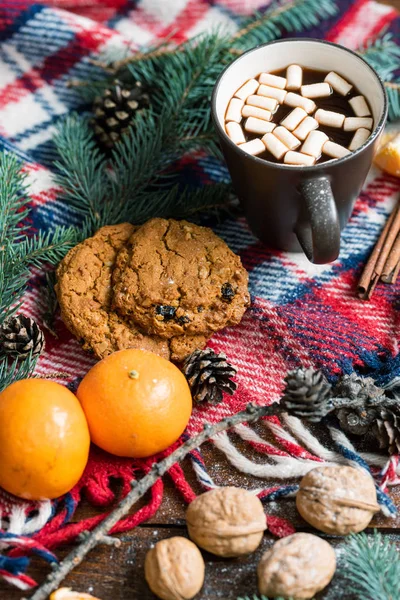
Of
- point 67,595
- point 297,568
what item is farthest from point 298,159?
point 67,595

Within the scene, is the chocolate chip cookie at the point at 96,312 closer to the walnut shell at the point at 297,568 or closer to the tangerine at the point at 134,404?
the tangerine at the point at 134,404

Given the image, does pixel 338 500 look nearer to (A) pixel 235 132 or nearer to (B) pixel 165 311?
(B) pixel 165 311

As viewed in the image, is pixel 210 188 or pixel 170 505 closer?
pixel 170 505

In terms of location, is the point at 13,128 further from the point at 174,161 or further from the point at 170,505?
the point at 170,505

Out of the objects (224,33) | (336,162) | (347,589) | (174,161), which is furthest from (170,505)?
(224,33)

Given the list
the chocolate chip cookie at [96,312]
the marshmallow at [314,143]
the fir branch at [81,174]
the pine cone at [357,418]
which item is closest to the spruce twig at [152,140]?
the fir branch at [81,174]

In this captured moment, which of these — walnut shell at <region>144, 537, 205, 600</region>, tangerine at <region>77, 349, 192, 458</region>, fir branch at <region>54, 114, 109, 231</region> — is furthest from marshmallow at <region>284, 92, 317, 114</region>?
walnut shell at <region>144, 537, 205, 600</region>
